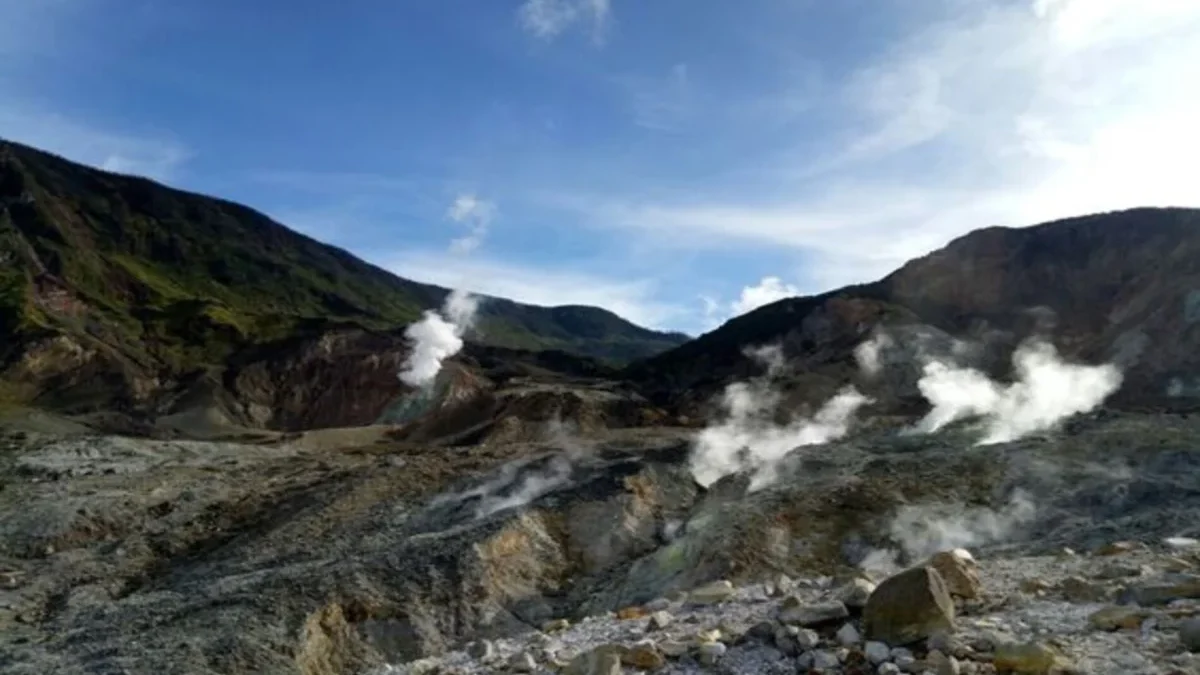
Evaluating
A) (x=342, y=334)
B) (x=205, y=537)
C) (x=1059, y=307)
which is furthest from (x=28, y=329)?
(x=1059, y=307)

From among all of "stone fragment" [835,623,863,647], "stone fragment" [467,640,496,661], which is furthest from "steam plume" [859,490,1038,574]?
"stone fragment" [835,623,863,647]

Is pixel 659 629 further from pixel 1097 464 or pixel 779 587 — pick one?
pixel 1097 464

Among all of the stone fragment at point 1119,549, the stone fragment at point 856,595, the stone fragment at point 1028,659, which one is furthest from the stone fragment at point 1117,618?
Answer: the stone fragment at point 1119,549

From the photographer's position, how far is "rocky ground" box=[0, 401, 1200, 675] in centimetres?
1000

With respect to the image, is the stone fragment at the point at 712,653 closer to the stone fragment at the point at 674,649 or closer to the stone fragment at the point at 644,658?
the stone fragment at the point at 674,649

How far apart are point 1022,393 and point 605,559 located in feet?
113

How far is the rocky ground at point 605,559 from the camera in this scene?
32.8 ft

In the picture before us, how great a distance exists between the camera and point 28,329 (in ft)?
314

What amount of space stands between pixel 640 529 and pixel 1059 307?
61746 mm

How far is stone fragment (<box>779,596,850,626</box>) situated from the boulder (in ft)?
1.33

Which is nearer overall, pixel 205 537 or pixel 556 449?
pixel 205 537

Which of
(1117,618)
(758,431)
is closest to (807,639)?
(1117,618)

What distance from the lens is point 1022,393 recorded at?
53.9 meters

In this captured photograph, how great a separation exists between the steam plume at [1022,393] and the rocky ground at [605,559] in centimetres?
410
